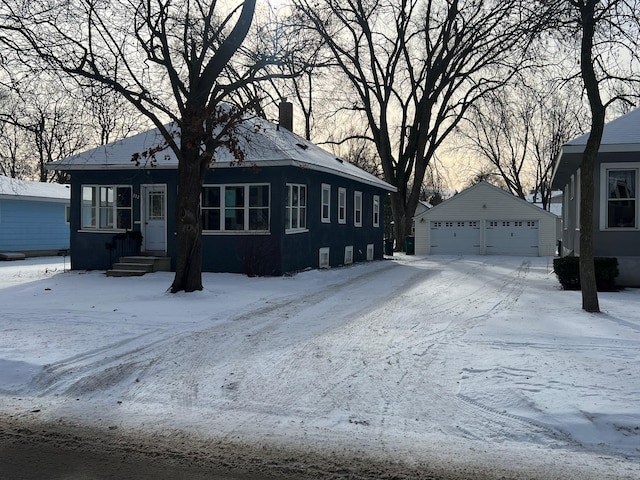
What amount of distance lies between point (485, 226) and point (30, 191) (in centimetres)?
2384

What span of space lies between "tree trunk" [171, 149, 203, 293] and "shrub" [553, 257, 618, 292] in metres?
8.82

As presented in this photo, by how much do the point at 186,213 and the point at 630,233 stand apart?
11.0 meters

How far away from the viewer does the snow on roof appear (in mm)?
14109

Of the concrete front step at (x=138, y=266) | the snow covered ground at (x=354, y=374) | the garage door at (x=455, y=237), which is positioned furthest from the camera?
the garage door at (x=455, y=237)

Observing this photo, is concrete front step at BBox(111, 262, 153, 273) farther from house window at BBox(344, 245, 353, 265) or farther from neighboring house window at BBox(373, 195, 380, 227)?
neighboring house window at BBox(373, 195, 380, 227)

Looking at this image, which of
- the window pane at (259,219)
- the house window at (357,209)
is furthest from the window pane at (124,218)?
the house window at (357,209)

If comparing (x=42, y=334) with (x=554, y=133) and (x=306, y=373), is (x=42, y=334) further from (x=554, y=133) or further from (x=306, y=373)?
(x=554, y=133)

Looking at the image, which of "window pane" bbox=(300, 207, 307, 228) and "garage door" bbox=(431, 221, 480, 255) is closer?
"window pane" bbox=(300, 207, 307, 228)

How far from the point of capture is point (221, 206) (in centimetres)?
1725

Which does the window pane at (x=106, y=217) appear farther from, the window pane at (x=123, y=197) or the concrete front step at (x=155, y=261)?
the concrete front step at (x=155, y=261)

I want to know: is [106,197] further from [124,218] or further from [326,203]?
[326,203]

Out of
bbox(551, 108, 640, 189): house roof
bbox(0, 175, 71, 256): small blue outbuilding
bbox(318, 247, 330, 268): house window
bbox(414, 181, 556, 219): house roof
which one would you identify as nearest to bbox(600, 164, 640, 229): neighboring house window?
bbox(551, 108, 640, 189): house roof

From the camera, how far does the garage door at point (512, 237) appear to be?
31844 millimetres

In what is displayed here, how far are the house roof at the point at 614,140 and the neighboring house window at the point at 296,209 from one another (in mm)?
7538
